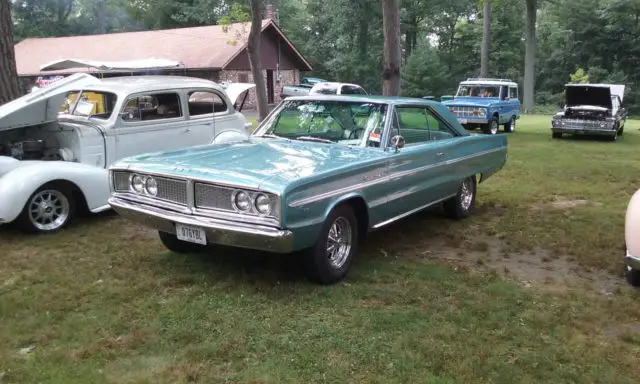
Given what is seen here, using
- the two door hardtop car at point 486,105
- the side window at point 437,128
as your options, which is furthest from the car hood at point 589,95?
the side window at point 437,128

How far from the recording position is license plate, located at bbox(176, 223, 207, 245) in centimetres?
447

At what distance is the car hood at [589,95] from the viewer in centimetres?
1695

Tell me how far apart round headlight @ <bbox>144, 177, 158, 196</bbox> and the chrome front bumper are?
13cm

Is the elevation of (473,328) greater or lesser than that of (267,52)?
lesser

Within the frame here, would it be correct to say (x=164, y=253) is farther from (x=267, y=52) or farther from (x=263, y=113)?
(x=267, y=52)

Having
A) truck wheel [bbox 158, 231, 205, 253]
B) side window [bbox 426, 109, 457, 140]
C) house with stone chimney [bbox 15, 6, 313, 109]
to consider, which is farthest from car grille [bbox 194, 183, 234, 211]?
house with stone chimney [bbox 15, 6, 313, 109]

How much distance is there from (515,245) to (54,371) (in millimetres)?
4737

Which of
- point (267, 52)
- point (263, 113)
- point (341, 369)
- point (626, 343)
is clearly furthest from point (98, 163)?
point (267, 52)

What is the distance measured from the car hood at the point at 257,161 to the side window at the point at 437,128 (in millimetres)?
1398

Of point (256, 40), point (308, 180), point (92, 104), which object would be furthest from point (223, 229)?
point (256, 40)

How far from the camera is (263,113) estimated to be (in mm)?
16594

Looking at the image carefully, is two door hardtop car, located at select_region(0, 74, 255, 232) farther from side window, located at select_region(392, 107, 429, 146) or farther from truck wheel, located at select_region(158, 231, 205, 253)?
side window, located at select_region(392, 107, 429, 146)

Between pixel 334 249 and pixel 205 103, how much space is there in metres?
4.54

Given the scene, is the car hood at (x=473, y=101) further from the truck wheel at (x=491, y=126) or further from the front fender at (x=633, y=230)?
the front fender at (x=633, y=230)
